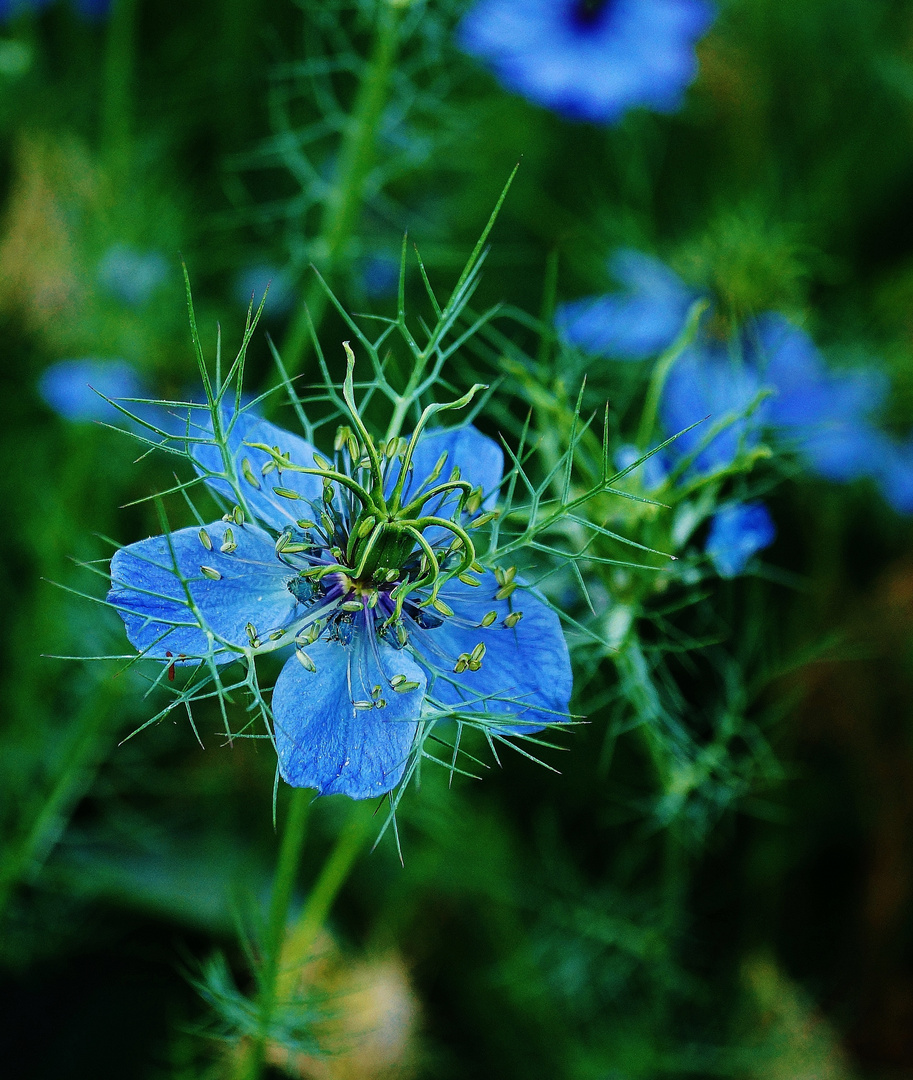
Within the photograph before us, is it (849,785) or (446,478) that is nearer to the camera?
(446,478)

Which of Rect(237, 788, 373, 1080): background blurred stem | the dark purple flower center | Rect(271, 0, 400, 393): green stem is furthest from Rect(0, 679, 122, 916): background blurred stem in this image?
the dark purple flower center

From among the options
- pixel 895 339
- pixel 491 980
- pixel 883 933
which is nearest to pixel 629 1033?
pixel 491 980

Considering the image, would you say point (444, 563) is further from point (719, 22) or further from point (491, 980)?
point (719, 22)

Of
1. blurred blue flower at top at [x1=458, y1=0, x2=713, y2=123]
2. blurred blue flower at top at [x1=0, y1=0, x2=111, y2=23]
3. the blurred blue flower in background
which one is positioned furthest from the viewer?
blurred blue flower at top at [x1=0, y1=0, x2=111, y2=23]

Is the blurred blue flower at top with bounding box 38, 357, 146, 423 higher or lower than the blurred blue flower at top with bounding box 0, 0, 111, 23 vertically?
lower

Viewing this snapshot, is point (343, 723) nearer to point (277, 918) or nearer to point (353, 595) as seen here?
point (353, 595)

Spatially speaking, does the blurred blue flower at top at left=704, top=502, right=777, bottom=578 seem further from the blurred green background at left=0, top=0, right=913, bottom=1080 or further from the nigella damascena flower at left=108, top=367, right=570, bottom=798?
the blurred green background at left=0, top=0, right=913, bottom=1080

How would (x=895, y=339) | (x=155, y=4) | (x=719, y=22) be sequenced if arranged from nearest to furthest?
(x=895, y=339) → (x=155, y=4) → (x=719, y=22)
